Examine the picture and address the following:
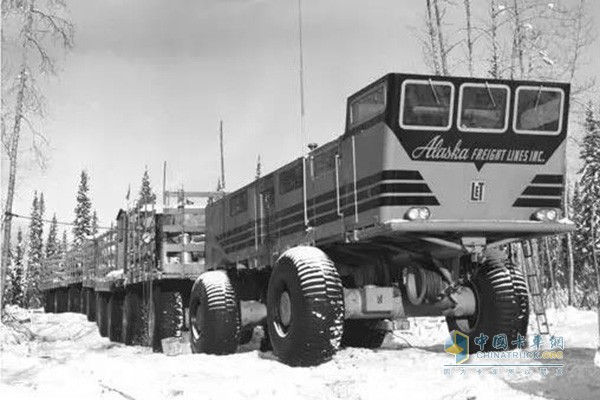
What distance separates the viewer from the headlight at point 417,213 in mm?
8039

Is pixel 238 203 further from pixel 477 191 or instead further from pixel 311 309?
pixel 477 191

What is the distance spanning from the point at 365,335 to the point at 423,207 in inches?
165

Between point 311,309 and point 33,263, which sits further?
point 33,263

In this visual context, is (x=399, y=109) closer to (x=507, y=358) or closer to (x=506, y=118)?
(x=506, y=118)

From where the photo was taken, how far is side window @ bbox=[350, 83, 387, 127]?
Result: 324 inches

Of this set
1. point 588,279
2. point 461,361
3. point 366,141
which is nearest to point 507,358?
point 461,361

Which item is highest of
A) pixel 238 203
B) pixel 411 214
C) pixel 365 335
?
pixel 238 203

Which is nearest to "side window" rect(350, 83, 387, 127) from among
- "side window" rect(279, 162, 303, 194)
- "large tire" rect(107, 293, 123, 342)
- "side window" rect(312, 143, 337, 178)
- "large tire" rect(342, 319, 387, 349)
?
"side window" rect(312, 143, 337, 178)

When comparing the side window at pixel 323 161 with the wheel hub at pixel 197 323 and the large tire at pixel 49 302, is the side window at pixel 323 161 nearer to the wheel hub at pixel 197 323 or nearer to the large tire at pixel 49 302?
the wheel hub at pixel 197 323

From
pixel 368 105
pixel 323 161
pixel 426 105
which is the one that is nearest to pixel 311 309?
pixel 323 161

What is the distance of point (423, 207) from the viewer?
812 centimetres

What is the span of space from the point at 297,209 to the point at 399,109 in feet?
9.08

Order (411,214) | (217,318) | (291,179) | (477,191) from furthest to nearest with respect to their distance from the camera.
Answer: (217,318), (291,179), (477,191), (411,214)

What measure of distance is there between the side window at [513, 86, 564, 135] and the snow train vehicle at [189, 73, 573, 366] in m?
0.02
